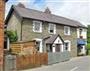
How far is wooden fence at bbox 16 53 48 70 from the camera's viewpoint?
2506cm

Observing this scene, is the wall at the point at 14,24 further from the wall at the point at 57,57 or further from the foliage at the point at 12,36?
the wall at the point at 57,57

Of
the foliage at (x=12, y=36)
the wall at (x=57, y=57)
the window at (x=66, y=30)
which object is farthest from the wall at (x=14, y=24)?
the window at (x=66, y=30)

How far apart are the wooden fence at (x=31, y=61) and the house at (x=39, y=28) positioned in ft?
25.0

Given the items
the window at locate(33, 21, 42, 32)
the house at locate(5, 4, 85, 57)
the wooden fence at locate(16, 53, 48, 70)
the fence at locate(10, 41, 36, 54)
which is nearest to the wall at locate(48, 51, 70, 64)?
the wooden fence at locate(16, 53, 48, 70)

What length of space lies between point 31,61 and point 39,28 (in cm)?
1255

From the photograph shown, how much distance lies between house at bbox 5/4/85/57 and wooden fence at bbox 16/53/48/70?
761 centimetres

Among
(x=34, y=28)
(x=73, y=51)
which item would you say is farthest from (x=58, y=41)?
(x=73, y=51)

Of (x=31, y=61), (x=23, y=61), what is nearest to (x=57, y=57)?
(x=31, y=61)

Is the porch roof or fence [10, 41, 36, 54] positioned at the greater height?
the porch roof

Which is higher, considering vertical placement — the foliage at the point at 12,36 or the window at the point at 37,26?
the window at the point at 37,26

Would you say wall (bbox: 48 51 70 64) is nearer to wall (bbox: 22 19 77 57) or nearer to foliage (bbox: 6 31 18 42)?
wall (bbox: 22 19 77 57)

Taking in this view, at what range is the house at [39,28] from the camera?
1455 inches

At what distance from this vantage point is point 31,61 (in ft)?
89.2

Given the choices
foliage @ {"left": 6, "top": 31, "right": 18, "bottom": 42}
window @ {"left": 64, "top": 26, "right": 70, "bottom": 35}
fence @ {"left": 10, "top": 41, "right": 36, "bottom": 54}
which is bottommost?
fence @ {"left": 10, "top": 41, "right": 36, "bottom": 54}
